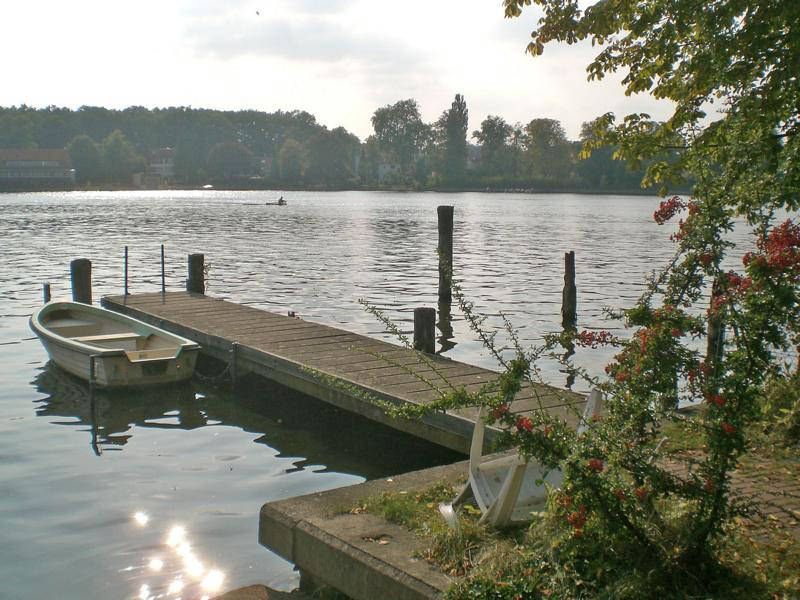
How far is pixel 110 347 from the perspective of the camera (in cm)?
1446

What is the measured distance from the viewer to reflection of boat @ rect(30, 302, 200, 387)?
1332 cm

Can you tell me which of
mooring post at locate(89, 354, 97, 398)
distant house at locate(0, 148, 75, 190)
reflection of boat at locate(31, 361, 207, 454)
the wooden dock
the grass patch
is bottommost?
reflection of boat at locate(31, 361, 207, 454)

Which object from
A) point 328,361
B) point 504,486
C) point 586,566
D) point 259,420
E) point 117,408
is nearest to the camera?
point 586,566

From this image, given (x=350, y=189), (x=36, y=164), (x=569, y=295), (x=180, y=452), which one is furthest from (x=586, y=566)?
(x=350, y=189)

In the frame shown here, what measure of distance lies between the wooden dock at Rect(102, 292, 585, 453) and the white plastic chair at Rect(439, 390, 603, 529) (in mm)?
1317

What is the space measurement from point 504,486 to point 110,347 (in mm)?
10451

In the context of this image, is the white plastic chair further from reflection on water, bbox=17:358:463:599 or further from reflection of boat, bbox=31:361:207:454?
reflection of boat, bbox=31:361:207:454

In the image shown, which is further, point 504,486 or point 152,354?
point 152,354

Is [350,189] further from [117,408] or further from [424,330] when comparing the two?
[117,408]

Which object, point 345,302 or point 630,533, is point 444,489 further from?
point 345,302

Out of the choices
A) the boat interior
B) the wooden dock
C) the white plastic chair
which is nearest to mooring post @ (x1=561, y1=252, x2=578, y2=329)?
the wooden dock

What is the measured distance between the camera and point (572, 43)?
11.0 meters

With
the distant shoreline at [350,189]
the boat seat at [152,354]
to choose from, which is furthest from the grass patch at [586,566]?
the distant shoreline at [350,189]

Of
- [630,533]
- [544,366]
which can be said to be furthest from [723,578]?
[544,366]
